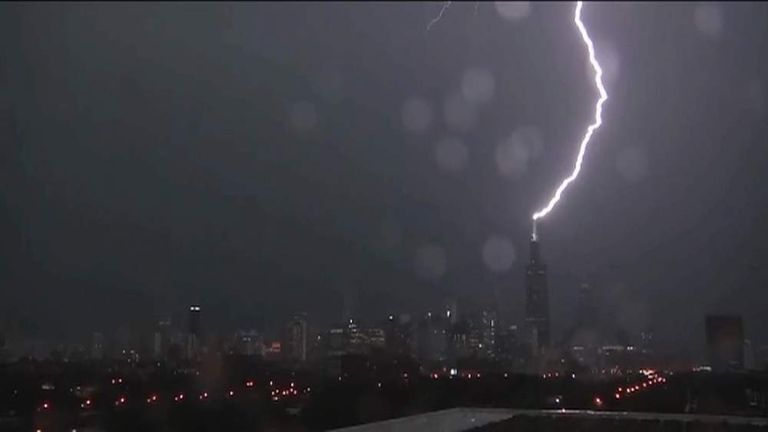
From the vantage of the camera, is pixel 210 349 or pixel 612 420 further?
pixel 210 349

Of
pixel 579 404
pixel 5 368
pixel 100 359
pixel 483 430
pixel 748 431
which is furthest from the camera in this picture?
pixel 100 359

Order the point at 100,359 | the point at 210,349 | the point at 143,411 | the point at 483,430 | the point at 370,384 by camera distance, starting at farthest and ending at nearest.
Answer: the point at 210,349, the point at 100,359, the point at 370,384, the point at 143,411, the point at 483,430

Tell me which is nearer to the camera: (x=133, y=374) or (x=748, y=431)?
(x=748, y=431)

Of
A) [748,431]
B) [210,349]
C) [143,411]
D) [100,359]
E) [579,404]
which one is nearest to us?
[748,431]

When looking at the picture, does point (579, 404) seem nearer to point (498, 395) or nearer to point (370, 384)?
point (498, 395)

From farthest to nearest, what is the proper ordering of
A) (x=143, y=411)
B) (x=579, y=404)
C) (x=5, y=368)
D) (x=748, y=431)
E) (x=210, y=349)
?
(x=210, y=349), (x=5, y=368), (x=579, y=404), (x=143, y=411), (x=748, y=431)

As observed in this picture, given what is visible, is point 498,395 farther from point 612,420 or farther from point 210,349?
point 612,420

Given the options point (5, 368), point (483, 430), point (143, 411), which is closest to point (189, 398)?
point (143, 411)

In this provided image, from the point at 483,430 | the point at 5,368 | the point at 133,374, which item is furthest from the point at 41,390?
the point at 483,430
